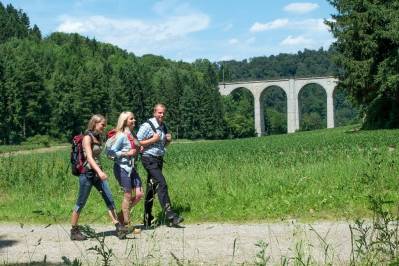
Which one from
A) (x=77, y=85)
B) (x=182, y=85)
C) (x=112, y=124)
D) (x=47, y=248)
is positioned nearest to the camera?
(x=47, y=248)

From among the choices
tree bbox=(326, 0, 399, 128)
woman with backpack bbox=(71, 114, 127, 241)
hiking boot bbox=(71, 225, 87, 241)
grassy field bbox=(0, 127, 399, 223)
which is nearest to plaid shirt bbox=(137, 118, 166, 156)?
woman with backpack bbox=(71, 114, 127, 241)

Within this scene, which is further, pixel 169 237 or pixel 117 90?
pixel 117 90

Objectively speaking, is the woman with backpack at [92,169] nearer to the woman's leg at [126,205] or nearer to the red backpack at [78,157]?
the red backpack at [78,157]

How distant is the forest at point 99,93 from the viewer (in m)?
77.9

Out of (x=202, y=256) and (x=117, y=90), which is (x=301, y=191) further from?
(x=117, y=90)

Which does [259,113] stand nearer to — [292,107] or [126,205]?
[292,107]

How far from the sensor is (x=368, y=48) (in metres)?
35.4

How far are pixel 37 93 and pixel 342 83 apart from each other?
2042 inches

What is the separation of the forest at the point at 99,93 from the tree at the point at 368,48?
80.5 inches

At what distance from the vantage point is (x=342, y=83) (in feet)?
122

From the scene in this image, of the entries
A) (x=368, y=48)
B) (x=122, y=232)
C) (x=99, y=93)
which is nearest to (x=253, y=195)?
(x=122, y=232)

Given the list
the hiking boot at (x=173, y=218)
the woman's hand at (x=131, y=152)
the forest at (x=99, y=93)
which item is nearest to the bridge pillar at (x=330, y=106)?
the forest at (x=99, y=93)

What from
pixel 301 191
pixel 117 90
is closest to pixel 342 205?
pixel 301 191

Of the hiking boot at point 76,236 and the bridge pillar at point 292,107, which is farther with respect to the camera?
the bridge pillar at point 292,107
